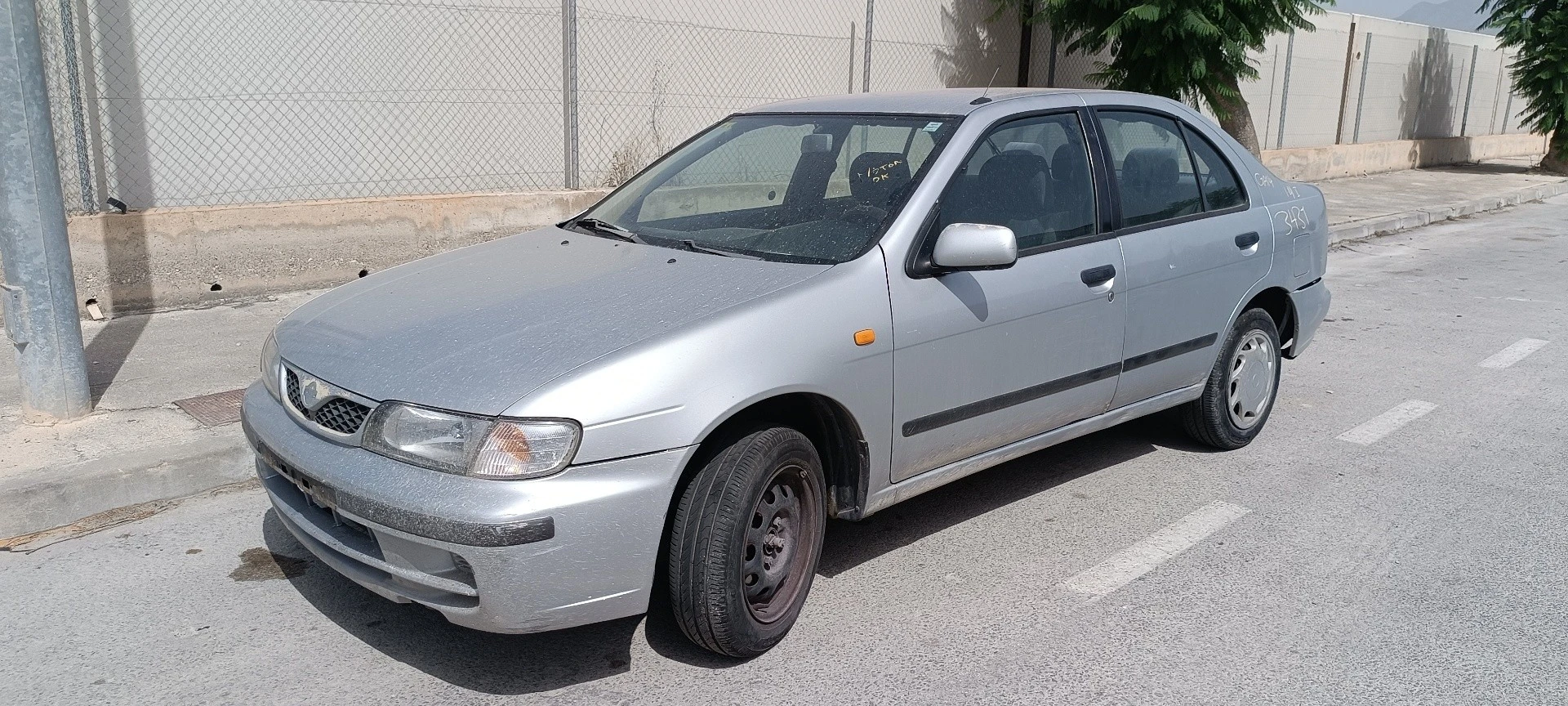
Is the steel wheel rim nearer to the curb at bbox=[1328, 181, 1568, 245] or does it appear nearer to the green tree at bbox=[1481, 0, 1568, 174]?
the curb at bbox=[1328, 181, 1568, 245]

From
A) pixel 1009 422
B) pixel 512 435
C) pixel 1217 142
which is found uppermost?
pixel 1217 142

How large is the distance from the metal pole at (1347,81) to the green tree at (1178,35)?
673 cm

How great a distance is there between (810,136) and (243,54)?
5029 mm

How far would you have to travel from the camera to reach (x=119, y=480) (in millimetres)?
4590

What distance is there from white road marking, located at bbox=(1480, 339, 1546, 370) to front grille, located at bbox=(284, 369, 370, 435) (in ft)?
22.2

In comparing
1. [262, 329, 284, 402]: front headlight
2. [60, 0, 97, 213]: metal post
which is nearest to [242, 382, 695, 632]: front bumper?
[262, 329, 284, 402]: front headlight

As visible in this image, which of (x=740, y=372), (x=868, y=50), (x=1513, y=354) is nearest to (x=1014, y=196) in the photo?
(x=740, y=372)

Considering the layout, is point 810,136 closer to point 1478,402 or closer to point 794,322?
point 794,322

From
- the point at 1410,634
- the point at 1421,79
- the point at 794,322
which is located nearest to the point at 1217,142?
the point at 1410,634

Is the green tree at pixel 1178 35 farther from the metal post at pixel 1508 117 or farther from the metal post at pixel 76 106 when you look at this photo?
the metal post at pixel 1508 117

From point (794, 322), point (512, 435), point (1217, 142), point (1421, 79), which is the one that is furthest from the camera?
point (1421, 79)

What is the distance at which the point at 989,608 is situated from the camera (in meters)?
3.86

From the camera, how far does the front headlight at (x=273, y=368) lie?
3.66m

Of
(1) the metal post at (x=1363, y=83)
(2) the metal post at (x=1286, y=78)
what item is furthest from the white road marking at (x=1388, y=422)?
(1) the metal post at (x=1363, y=83)
